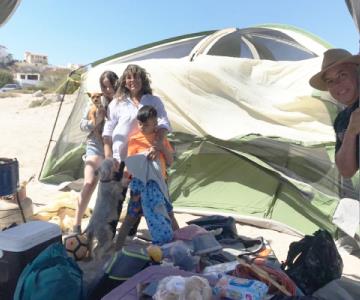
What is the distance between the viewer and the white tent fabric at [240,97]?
5676mm

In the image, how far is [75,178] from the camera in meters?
7.08

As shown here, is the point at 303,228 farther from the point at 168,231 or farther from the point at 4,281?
the point at 4,281

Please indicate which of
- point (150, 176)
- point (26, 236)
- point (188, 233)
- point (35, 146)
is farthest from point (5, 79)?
point (26, 236)

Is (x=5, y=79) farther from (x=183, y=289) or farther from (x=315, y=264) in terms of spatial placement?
(x=183, y=289)

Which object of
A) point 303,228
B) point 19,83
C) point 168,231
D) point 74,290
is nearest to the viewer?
point 74,290

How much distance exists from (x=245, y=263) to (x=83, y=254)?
170 cm

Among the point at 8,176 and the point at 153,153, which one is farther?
the point at 153,153

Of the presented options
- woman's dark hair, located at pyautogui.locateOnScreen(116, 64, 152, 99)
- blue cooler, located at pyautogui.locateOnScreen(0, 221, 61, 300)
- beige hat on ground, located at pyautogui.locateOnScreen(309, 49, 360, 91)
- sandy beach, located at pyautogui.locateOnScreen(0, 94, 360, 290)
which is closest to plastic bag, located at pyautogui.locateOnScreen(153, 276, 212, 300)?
blue cooler, located at pyautogui.locateOnScreen(0, 221, 61, 300)

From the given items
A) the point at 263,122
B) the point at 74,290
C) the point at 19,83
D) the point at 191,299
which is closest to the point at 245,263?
the point at 191,299

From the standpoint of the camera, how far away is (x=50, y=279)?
2.53 metres

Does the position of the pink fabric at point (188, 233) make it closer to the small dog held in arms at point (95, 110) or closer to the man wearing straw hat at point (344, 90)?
the small dog held in arms at point (95, 110)

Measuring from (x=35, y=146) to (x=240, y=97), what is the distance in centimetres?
667

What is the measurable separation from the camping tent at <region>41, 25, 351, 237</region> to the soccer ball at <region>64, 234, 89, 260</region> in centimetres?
191

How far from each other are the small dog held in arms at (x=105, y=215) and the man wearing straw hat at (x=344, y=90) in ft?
6.91
